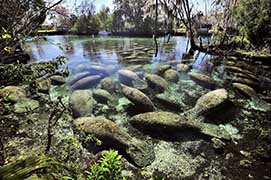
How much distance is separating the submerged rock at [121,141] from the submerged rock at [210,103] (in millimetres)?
1931

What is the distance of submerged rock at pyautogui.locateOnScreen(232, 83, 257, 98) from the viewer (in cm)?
634

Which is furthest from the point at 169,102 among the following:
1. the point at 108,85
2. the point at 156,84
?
the point at 108,85

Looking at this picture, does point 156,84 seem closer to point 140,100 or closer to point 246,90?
point 140,100

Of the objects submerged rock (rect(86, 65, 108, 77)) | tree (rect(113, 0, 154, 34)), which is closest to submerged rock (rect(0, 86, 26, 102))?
submerged rock (rect(86, 65, 108, 77))

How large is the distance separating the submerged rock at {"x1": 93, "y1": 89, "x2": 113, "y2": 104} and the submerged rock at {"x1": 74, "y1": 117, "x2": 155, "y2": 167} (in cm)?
167

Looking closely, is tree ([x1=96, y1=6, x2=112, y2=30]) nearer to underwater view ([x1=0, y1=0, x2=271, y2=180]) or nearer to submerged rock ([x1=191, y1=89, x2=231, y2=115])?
underwater view ([x1=0, y1=0, x2=271, y2=180])

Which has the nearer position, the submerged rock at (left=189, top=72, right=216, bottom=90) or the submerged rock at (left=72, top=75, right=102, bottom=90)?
the submerged rock at (left=72, top=75, right=102, bottom=90)

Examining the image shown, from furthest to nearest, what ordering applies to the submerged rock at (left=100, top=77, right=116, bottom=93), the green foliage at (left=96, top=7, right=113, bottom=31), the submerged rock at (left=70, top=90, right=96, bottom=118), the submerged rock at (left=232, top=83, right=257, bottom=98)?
the green foliage at (left=96, top=7, right=113, bottom=31)
the submerged rock at (left=100, top=77, right=116, bottom=93)
the submerged rock at (left=232, top=83, right=257, bottom=98)
the submerged rock at (left=70, top=90, right=96, bottom=118)

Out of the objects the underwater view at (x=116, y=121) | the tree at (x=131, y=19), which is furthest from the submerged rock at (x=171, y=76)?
the tree at (x=131, y=19)

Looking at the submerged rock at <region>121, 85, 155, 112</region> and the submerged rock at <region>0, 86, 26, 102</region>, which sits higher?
the submerged rock at <region>0, 86, 26, 102</region>

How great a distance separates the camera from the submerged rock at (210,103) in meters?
5.12

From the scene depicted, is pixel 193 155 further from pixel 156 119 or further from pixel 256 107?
pixel 256 107

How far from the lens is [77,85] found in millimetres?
6703

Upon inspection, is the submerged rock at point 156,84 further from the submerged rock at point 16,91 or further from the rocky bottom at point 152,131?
the submerged rock at point 16,91
